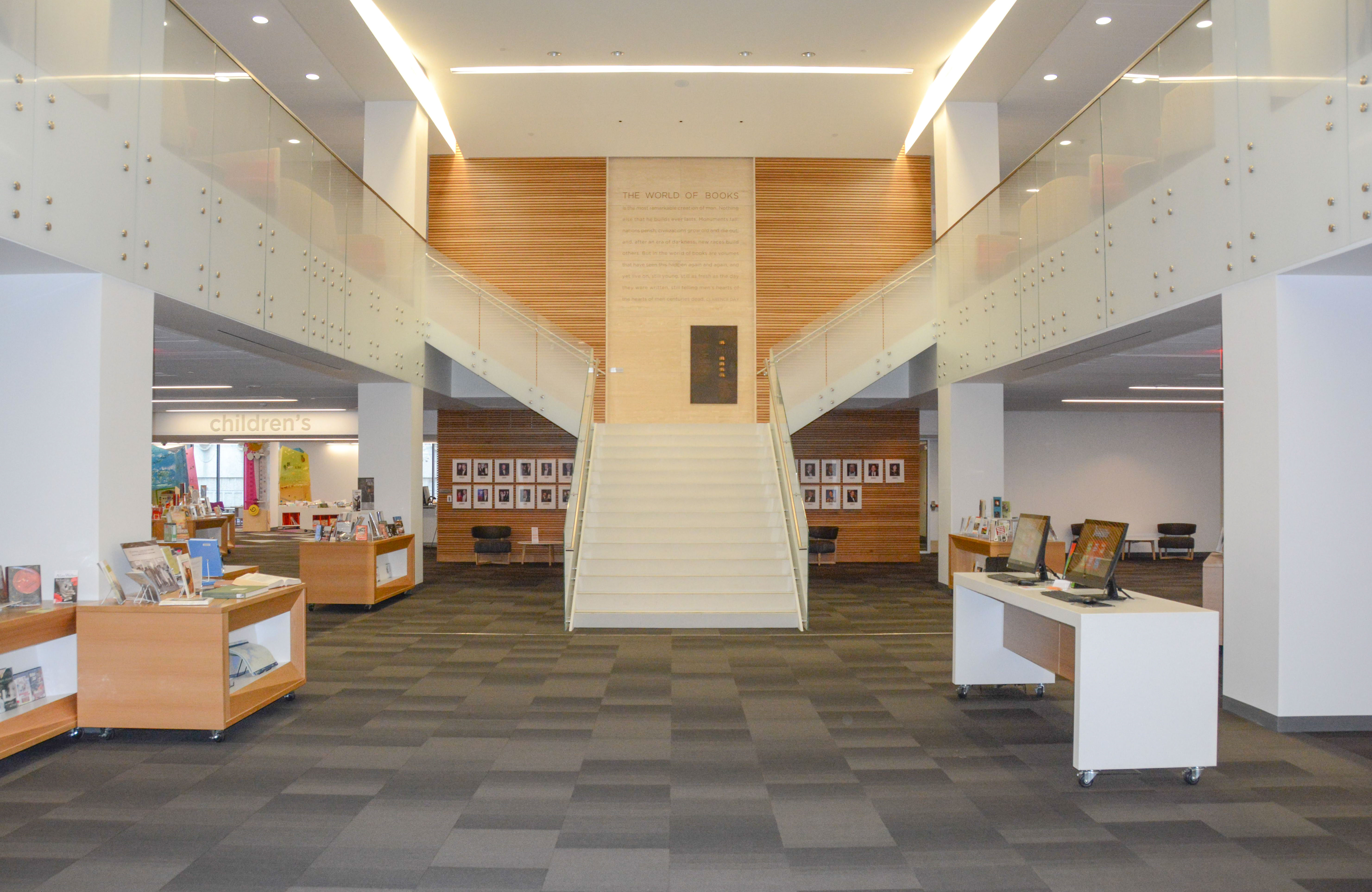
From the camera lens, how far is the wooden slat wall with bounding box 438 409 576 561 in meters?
15.3

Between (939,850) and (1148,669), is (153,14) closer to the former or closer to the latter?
(939,850)

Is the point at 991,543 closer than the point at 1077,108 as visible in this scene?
Yes

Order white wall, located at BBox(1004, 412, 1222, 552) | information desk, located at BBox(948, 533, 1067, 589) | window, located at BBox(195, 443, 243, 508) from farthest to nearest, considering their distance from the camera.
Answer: window, located at BBox(195, 443, 243, 508)
white wall, located at BBox(1004, 412, 1222, 552)
information desk, located at BBox(948, 533, 1067, 589)

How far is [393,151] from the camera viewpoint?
40.5 feet

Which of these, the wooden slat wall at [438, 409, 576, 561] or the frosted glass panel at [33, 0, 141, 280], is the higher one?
the frosted glass panel at [33, 0, 141, 280]

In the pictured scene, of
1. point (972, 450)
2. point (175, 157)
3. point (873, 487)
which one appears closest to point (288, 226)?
point (175, 157)

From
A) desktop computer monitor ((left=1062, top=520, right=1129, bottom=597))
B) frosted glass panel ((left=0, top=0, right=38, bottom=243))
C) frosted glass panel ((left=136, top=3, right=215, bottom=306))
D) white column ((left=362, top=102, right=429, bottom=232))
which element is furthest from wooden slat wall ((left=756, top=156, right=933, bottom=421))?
frosted glass panel ((left=0, top=0, right=38, bottom=243))

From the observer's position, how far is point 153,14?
5750 mm

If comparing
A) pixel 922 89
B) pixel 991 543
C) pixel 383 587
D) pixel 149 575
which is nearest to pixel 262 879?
pixel 149 575

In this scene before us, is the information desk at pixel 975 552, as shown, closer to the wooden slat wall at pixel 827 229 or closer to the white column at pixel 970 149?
the white column at pixel 970 149

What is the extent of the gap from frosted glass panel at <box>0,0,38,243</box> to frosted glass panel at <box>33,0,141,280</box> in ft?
0.19

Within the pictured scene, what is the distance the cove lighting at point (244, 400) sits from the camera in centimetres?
1597

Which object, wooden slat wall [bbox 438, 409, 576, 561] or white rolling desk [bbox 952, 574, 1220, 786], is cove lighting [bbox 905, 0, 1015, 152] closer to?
wooden slat wall [bbox 438, 409, 576, 561]

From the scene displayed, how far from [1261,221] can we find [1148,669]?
2.99 metres
